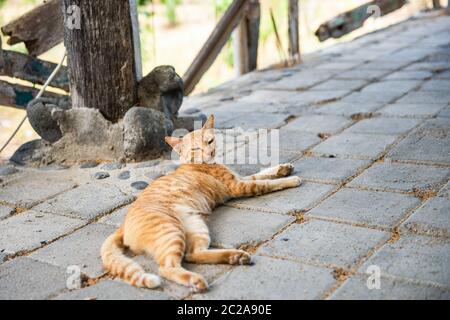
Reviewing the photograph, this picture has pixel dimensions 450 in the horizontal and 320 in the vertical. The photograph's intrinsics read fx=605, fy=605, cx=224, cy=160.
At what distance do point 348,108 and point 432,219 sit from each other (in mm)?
2363

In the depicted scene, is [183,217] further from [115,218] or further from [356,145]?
[356,145]

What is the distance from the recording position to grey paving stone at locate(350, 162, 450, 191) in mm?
3387

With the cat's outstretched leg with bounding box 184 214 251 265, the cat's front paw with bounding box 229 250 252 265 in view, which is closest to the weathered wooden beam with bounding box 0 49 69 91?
the cat's outstretched leg with bounding box 184 214 251 265

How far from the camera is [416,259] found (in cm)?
254

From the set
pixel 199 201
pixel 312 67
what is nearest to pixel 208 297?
pixel 199 201

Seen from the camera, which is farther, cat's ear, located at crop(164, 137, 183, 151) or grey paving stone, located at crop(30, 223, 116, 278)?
cat's ear, located at crop(164, 137, 183, 151)

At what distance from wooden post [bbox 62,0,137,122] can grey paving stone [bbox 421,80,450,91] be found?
2751 mm

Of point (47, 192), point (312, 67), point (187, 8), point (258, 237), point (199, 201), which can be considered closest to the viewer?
point (258, 237)

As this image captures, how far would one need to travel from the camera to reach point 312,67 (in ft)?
23.2

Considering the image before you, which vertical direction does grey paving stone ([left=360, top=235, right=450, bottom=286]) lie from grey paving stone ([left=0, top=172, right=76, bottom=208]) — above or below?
below

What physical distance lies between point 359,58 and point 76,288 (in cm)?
552

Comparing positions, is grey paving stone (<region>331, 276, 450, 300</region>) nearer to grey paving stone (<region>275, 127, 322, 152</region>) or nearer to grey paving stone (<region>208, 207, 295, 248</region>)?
grey paving stone (<region>208, 207, 295, 248</region>)

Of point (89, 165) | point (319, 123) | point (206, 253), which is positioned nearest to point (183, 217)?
point (206, 253)
